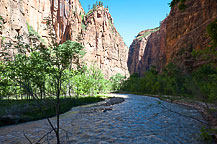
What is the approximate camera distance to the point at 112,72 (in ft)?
331

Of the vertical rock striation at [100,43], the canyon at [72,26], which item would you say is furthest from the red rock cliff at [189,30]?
the vertical rock striation at [100,43]

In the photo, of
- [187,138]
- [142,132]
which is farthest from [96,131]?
[187,138]

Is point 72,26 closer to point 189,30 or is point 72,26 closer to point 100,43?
point 100,43

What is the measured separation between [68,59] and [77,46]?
2.05 feet

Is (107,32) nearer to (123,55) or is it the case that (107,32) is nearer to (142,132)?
(123,55)

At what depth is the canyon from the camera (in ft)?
122

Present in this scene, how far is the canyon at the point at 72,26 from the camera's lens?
3725 cm

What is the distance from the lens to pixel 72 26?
75438 millimetres

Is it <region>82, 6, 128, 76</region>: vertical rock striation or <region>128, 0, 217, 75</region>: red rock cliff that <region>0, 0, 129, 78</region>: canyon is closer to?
<region>82, 6, 128, 76</region>: vertical rock striation

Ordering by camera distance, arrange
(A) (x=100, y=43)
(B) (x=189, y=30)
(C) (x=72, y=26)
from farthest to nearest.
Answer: (A) (x=100, y=43)
(C) (x=72, y=26)
(B) (x=189, y=30)

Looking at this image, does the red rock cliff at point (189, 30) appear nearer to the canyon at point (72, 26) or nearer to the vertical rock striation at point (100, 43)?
the canyon at point (72, 26)

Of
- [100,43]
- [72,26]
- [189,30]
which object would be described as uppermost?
[72,26]

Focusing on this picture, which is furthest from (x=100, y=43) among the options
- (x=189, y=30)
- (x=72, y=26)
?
(x=189, y=30)

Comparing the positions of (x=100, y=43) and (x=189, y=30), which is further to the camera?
(x=100, y=43)
